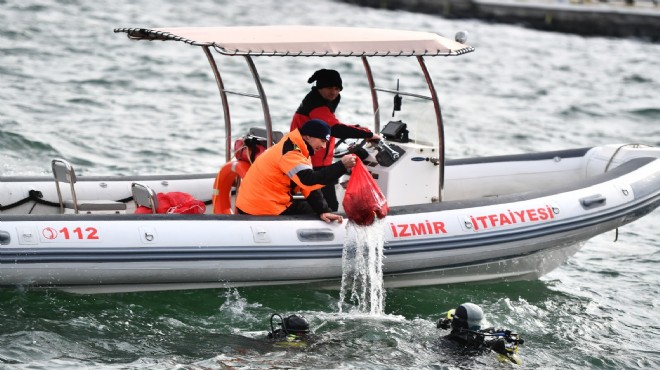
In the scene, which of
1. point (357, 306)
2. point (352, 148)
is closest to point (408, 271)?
point (357, 306)

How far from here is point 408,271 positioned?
906 cm

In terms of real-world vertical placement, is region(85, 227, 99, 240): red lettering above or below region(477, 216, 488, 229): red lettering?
above

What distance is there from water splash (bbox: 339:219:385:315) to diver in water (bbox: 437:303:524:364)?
1.27 metres

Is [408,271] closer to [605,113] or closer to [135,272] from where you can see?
[135,272]

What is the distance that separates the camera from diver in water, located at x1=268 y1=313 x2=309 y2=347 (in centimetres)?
750

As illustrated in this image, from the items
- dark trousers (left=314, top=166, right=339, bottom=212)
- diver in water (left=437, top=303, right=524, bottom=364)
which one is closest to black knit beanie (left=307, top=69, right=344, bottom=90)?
dark trousers (left=314, top=166, right=339, bottom=212)

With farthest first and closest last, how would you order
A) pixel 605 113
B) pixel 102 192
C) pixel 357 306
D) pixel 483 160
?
pixel 605 113
pixel 483 160
pixel 102 192
pixel 357 306

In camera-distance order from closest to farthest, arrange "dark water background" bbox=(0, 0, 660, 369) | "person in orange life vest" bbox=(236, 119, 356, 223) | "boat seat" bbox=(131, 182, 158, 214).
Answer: "dark water background" bbox=(0, 0, 660, 369) → "person in orange life vest" bbox=(236, 119, 356, 223) → "boat seat" bbox=(131, 182, 158, 214)

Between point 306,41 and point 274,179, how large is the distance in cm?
105

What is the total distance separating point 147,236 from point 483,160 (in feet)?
12.1

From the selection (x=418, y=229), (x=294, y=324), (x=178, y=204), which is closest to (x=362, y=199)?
(x=418, y=229)

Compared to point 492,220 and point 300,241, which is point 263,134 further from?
point 492,220

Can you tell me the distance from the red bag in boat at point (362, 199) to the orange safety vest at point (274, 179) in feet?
0.83

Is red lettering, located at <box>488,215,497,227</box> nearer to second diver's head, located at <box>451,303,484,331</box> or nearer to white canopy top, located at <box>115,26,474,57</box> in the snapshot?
white canopy top, located at <box>115,26,474,57</box>
